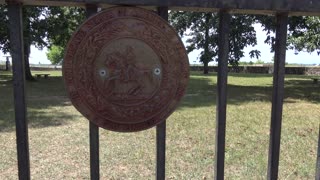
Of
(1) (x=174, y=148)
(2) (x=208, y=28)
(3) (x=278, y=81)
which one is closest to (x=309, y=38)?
(2) (x=208, y=28)

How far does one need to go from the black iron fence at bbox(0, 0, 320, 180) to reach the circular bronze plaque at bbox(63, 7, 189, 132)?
0.11 meters

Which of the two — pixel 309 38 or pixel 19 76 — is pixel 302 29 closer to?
pixel 309 38

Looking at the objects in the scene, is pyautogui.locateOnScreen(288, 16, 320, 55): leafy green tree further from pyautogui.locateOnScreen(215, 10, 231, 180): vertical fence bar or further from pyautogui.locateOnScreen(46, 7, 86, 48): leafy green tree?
pyautogui.locateOnScreen(215, 10, 231, 180): vertical fence bar

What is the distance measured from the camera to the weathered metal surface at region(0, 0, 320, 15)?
7.86 feet

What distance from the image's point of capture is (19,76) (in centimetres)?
238

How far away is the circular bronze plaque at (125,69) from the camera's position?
2.38 metres

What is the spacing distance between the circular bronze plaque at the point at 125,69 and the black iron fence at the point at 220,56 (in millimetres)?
108

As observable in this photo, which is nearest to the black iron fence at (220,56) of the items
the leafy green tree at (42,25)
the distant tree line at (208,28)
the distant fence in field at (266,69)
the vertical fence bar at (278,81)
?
the vertical fence bar at (278,81)

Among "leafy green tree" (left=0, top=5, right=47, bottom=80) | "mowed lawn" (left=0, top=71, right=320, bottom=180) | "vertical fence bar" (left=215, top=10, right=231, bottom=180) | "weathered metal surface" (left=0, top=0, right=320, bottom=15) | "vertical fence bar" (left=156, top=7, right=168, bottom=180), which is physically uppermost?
"leafy green tree" (left=0, top=5, right=47, bottom=80)

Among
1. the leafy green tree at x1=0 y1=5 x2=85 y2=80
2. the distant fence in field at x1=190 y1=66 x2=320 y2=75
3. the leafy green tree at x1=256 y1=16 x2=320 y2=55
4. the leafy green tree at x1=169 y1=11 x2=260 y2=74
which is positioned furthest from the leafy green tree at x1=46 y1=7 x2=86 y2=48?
the distant fence in field at x1=190 y1=66 x2=320 y2=75

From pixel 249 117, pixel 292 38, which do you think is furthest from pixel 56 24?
pixel 249 117

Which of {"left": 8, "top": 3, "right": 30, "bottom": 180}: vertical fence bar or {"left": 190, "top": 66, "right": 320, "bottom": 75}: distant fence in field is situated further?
{"left": 190, "top": 66, "right": 320, "bottom": 75}: distant fence in field

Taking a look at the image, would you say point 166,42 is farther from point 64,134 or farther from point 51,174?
point 64,134

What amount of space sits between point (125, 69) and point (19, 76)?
0.65 m
